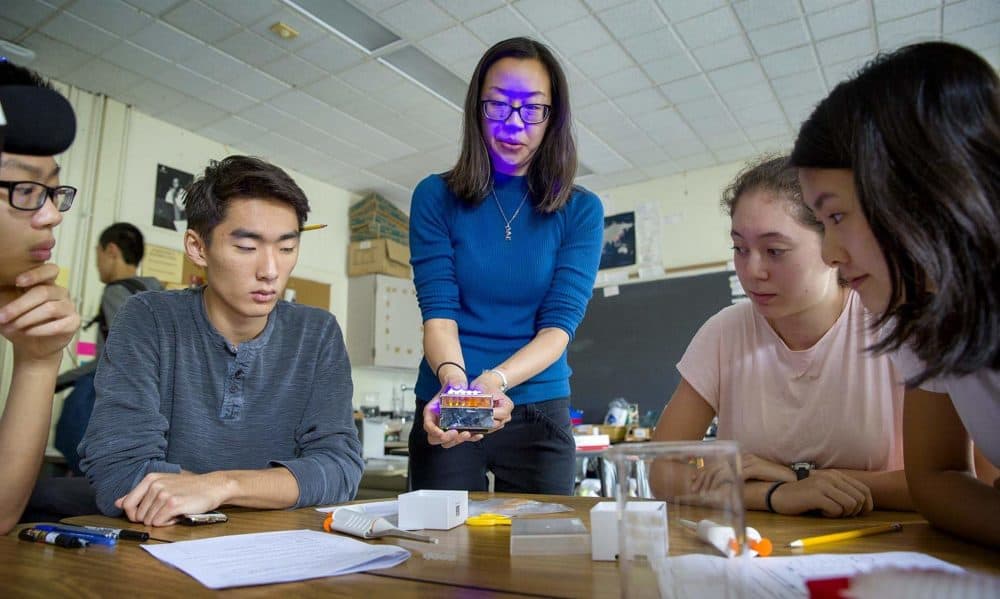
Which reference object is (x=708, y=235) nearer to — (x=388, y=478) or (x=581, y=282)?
(x=388, y=478)

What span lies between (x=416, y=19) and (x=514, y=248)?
86.0 inches

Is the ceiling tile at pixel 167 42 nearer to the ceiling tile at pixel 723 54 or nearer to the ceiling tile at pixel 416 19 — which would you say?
the ceiling tile at pixel 416 19

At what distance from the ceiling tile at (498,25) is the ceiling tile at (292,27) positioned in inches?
30.5

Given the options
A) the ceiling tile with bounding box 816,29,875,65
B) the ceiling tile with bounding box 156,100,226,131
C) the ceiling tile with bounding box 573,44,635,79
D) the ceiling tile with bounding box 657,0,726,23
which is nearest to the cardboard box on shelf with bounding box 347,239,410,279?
the ceiling tile with bounding box 156,100,226,131

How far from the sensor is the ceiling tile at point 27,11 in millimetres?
3008

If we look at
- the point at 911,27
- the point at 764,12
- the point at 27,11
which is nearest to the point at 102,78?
the point at 27,11

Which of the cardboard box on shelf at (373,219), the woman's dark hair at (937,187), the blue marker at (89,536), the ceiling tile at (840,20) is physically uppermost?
the ceiling tile at (840,20)

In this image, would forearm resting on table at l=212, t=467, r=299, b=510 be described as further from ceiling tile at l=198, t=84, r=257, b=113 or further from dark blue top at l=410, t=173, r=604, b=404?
ceiling tile at l=198, t=84, r=257, b=113

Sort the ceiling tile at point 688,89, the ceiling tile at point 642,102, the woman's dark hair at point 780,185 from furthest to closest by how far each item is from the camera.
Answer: the ceiling tile at point 642,102
the ceiling tile at point 688,89
the woman's dark hair at point 780,185

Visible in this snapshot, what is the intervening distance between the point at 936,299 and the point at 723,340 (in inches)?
29.0

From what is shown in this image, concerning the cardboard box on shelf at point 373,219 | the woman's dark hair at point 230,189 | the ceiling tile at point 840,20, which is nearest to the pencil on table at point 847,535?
the woman's dark hair at point 230,189

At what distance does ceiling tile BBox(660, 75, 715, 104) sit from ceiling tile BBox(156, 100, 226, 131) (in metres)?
A: 2.78

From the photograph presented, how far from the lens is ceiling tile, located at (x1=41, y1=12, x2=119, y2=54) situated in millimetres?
3150

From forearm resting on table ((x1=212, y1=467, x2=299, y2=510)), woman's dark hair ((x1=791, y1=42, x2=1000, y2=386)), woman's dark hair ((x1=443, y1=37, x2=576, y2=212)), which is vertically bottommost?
forearm resting on table ((x1=212, y1=467, x2=299, y2=510))
